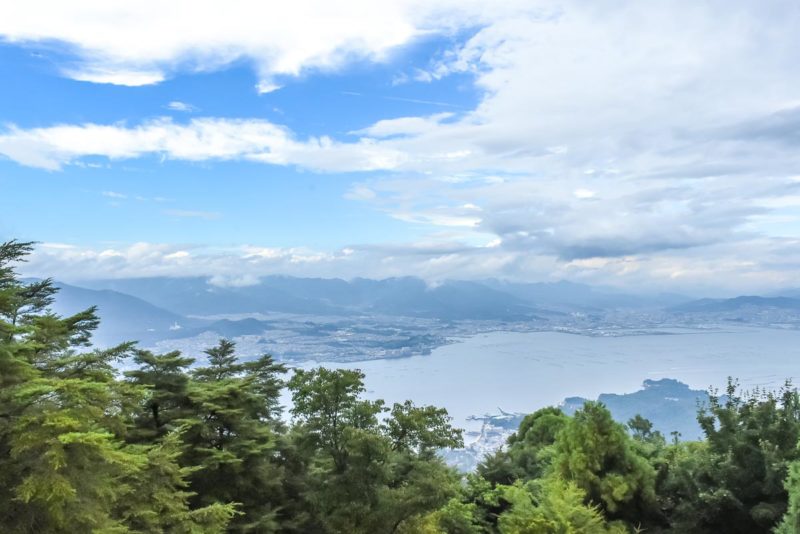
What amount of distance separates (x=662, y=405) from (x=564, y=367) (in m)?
48.2

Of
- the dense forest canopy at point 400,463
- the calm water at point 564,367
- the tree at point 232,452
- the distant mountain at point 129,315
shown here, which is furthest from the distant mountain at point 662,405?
the distant mountain at point 129,315

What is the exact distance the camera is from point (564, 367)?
459 feet

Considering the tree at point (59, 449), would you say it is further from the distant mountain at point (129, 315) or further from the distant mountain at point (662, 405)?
the distant mountain at point (129, 315)

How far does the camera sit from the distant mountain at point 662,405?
84.1 metres

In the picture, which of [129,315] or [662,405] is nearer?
[662,405]

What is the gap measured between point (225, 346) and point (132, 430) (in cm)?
720

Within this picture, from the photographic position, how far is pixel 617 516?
13.3 metres

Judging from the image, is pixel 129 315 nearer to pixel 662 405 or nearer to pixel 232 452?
pixel 662 405

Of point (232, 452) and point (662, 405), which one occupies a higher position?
point (232, 452)

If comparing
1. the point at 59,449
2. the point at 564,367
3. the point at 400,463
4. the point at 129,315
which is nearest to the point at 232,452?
the point at 400,463

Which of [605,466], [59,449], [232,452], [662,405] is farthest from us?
[662,405]

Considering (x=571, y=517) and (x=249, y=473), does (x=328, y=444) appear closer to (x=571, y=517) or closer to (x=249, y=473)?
(x=249, y=473)

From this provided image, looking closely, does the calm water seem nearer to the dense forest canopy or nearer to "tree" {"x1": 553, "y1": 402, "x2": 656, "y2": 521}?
the dense forest canopy

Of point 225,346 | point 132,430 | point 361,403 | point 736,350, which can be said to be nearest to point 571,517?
point 361,403
